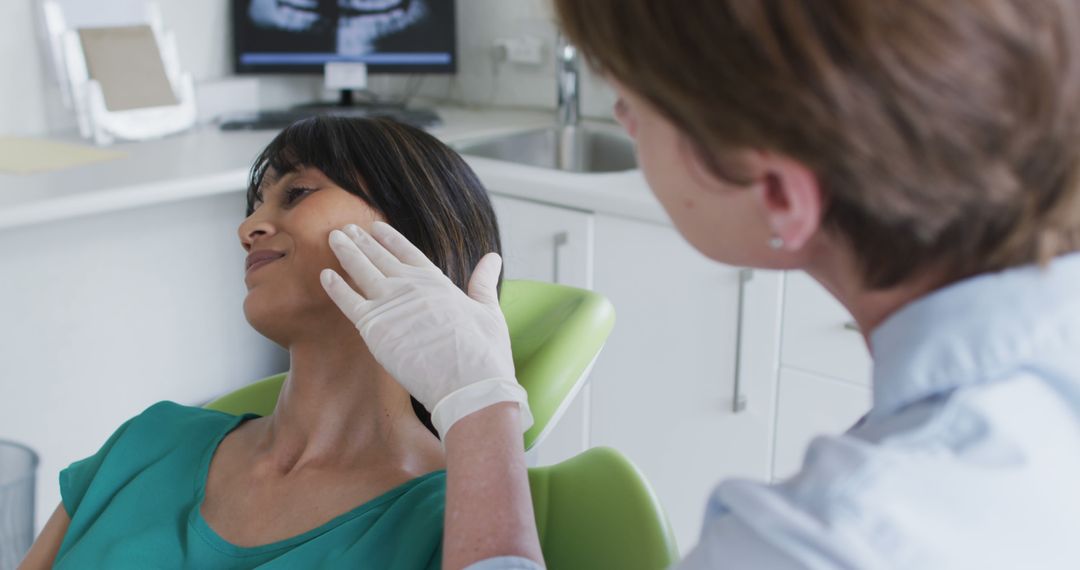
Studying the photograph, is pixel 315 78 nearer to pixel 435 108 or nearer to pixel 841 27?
pixel 435 108

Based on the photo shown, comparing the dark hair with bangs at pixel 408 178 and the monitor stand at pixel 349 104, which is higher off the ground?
the dark hair with bangs at pixel 408 178

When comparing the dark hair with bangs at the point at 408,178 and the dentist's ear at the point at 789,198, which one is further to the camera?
the dark hair with bangs at the point at 408,178

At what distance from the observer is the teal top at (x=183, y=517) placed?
1097 mm

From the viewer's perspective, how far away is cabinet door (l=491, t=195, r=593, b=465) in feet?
7.70

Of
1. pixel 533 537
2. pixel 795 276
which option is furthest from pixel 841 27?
pixel 795 276

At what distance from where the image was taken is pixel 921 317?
692 mm

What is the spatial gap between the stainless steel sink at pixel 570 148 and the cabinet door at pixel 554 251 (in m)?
0.41

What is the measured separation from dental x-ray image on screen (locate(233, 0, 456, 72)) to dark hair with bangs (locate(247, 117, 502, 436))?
69.0 inches

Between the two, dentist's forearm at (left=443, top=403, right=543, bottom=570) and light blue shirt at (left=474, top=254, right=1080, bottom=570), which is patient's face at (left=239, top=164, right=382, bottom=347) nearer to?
dentist's forearm at (left=443, top=403, right=543, bottom=570)

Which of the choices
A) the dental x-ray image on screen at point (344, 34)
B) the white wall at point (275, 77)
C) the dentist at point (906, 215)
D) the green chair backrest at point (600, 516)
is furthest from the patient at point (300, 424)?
the dental x-ray image on screen at point (344, 34)

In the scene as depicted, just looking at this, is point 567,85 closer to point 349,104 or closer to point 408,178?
point 349,104

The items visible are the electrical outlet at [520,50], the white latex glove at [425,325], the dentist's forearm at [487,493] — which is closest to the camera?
the dentist's forearm at [487,493]

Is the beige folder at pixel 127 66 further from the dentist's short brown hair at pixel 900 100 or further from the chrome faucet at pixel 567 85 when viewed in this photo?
the dentist's short brown hair at pixel 900 100

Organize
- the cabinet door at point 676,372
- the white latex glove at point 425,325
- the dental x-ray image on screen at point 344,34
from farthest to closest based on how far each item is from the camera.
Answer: the dental x-ray image on screen at point 344,34 < the cabinet door at point 676,372 < the white latex glove at point 425,325
